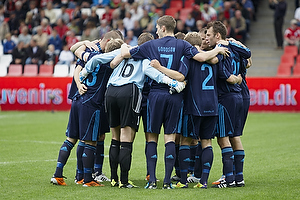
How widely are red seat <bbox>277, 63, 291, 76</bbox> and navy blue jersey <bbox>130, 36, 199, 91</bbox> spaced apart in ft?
42.1

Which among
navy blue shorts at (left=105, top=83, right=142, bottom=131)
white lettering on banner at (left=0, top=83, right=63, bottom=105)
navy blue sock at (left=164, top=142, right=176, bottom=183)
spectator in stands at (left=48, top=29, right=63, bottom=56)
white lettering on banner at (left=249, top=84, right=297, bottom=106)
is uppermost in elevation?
navy blue shorts at (left=105, top=83, right=142, bottom=131)

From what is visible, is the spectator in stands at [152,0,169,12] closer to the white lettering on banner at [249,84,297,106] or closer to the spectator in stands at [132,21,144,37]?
the spectator in stands at [132,21,144,37]

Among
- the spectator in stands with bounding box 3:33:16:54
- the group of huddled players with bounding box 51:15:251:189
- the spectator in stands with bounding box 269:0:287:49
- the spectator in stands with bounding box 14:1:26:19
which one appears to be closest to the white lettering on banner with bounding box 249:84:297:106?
the spectator in stands with bounding box 269:0:287:49

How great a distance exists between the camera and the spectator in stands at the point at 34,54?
21.9 m

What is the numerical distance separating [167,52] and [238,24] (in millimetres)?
15426

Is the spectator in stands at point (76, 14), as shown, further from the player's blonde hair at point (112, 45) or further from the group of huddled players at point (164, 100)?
the group of huddled players at point (164, 100)

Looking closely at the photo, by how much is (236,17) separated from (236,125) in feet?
49.4

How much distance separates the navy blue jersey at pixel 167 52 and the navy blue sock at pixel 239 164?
1.47m

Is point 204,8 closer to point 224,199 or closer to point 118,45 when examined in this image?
point 118,45

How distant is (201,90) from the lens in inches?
271

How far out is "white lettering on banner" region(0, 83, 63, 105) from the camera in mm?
18641

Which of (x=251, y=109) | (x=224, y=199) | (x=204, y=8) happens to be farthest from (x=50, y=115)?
(x=224, y=199)

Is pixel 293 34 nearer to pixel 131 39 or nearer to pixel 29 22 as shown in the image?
pixel 131 39

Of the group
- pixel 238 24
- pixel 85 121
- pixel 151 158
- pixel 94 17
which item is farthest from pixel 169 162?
pixel 94 17
